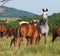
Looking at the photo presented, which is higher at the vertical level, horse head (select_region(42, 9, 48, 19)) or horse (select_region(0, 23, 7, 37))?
horse head (select_region(42, 9, 48, 19))

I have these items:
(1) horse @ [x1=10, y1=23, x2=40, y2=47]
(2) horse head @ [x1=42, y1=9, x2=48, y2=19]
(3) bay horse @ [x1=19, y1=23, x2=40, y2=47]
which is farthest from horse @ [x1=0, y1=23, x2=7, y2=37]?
(3) bay horse @ [x1=19, y1=23, x2=40, y2=47]

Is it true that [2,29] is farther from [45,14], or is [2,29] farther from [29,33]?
[29,33]

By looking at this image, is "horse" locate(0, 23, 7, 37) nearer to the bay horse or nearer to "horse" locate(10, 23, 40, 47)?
"horse" locate(10, 23, 40, 47)

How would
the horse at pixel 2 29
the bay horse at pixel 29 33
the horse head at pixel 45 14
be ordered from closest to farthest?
1. the bay horse at pixel 29 33
2. the horse head at pixel 45 14
3. the horse at pixel 2 29

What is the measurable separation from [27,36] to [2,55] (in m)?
4.99

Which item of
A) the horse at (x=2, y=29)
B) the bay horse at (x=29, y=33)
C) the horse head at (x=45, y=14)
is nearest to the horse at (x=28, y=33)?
the bay horse at (x=29, y=33)

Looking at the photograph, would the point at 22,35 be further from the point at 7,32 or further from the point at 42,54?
the point at 7,32

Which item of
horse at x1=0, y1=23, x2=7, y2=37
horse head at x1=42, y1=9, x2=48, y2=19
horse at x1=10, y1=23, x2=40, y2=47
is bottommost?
horse at x1=0, y1=23, x2=7, y2=37

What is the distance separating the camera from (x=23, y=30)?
1341cm

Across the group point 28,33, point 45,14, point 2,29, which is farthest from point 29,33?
point 2,29

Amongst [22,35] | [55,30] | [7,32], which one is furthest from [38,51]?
[7,32]

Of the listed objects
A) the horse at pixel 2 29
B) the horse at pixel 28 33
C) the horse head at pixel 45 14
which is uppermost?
the horse head at pixel 45 14

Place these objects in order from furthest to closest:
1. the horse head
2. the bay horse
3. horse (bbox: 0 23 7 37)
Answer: horse (bbox: 0 23 7 37)
the horse head
the bay horse

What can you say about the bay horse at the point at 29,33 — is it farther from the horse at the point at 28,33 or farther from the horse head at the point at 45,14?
the horse head at the point at 45,14
